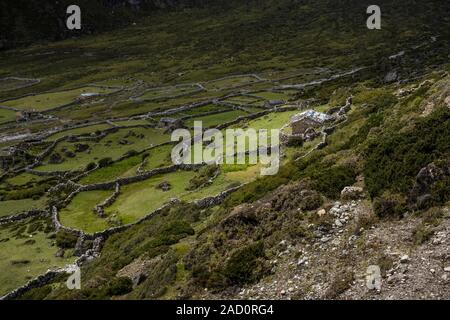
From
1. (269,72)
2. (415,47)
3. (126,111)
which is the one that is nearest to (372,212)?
(126,111)

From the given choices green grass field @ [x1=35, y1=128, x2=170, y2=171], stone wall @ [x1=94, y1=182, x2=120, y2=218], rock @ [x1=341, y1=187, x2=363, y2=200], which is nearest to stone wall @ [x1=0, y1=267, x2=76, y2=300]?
stone wall @ [x1=94, y1=182, x2=120, y2=218]

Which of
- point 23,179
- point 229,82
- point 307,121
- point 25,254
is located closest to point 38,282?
point 25,254

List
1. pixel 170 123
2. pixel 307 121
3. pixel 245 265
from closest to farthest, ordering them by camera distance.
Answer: pixel 245 265
pixel 307 121
pixel 170 123

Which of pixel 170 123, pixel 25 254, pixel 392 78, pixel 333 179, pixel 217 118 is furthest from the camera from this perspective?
pixel 170 123

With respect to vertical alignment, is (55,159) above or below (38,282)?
below

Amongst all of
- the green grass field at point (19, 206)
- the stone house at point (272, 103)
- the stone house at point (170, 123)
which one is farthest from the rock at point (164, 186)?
the stone house at point (272, 103)

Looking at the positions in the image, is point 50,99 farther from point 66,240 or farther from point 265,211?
point 265,211
